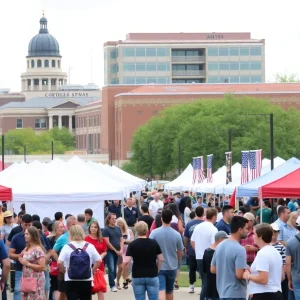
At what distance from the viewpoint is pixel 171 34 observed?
172 metres

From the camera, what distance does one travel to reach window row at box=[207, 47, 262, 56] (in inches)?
6762

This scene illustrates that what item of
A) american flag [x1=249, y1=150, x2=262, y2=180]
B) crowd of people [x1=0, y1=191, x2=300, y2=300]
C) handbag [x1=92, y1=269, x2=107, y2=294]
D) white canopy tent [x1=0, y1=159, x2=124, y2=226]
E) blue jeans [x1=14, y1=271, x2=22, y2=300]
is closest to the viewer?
crowd of people [x1=0, y1=191, x2=300, y2=300]

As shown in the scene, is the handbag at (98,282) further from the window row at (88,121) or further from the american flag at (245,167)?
the window row at (88,121)

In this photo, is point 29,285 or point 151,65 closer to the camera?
point 29,285

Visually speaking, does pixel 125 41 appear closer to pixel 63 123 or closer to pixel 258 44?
pixel 258 44

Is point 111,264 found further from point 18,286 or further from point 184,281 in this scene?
point 18,286

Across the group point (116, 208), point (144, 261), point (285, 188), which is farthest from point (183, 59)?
point (144, 261)

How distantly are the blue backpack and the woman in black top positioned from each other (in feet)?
2.90

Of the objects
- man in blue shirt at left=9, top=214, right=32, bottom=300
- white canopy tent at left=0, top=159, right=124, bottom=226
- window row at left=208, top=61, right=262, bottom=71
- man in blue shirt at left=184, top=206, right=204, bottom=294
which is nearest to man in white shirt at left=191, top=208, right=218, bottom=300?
man in blue shirt at left=184, top=206, right=204, bottom=294

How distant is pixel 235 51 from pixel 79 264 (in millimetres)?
158600

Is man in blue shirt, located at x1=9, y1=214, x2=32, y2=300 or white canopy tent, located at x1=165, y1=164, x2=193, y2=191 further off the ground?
man in blue shirt, located at x1=9, y1=214, x2=32, y2=300

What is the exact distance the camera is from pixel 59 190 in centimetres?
2891

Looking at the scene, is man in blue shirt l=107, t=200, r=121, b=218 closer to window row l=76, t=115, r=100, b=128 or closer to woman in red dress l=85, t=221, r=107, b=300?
woman in red dress l=85, t=221, r=107, b=300

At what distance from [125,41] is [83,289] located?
510ft
